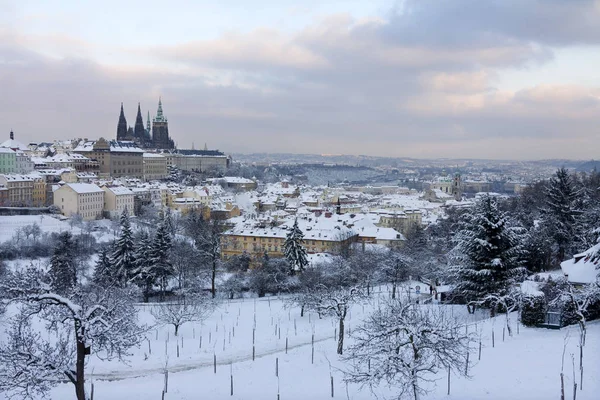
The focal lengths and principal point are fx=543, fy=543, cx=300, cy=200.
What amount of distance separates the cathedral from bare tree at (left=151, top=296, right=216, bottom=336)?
12194 centimetres

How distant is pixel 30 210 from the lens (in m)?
68.2

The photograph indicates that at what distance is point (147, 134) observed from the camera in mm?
152875

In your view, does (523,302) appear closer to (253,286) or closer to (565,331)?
(565,331)

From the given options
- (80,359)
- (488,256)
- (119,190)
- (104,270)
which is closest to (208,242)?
(104,270)

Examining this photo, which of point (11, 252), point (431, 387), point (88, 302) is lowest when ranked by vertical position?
point (11, 252)

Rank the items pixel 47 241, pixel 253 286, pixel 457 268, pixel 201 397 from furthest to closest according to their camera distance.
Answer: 1. pixel 47 241
2. pixel 253 286
3. pixel 457 268
4. pixel 201 397

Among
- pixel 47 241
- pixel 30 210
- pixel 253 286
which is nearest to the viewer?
pixel 253 286

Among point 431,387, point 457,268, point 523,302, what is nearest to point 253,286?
point 457,268

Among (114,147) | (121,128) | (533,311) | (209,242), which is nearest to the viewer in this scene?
(533,311)

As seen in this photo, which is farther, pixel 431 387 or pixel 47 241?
pixel 47 241

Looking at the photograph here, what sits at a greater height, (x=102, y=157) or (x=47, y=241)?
(x=102, y=157)

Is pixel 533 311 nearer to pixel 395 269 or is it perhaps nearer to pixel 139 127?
pixel 395 269

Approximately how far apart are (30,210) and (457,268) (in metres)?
60.7

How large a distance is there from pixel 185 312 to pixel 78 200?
52006mm
